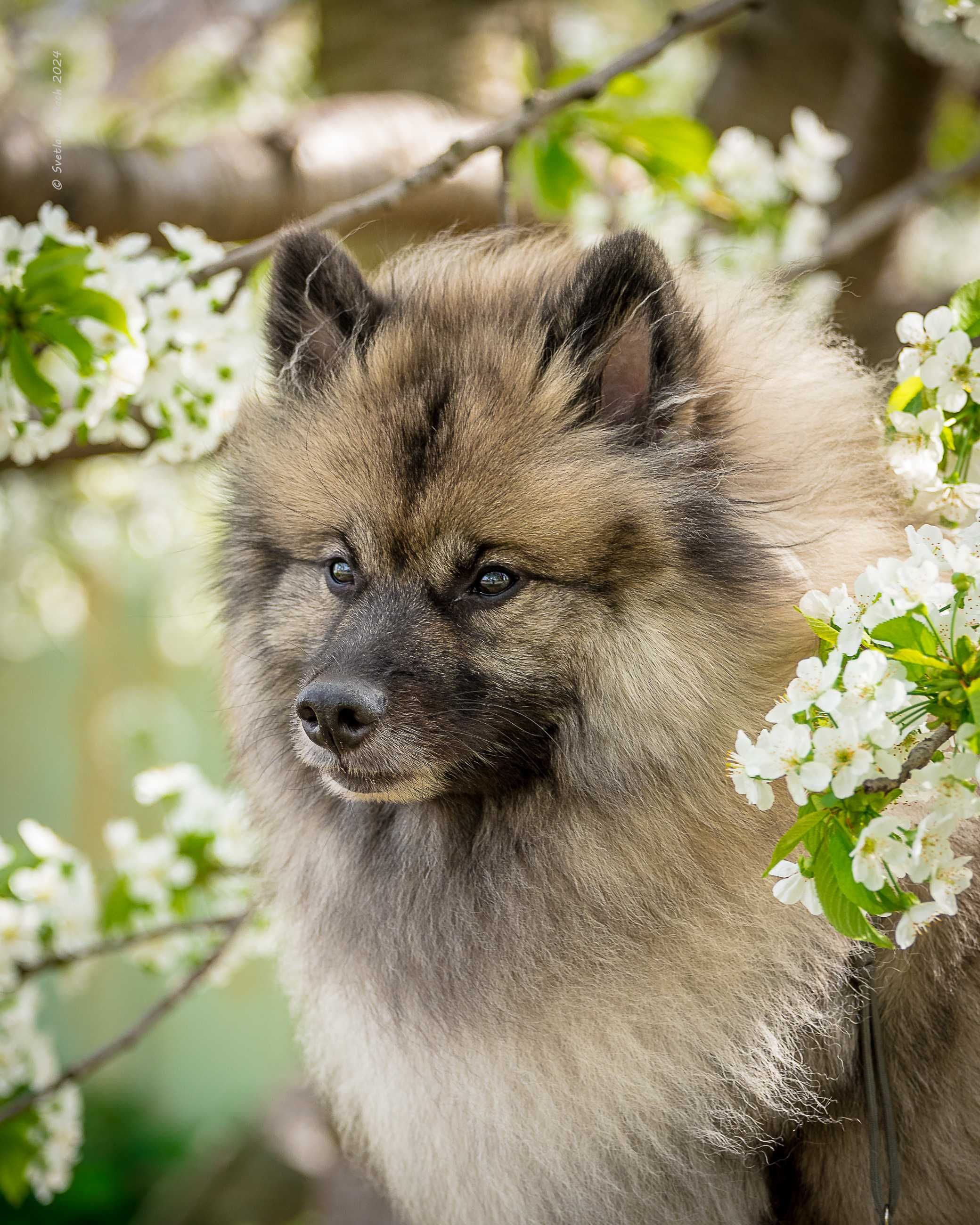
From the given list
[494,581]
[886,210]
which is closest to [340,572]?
[494,581]

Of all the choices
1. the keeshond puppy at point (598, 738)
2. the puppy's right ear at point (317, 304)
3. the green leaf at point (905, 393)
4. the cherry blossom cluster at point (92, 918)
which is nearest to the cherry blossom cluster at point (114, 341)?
the puppy's right ear at point (317, 304)

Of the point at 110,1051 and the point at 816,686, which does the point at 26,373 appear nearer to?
the point at 816,686

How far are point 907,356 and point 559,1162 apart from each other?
1564 mm

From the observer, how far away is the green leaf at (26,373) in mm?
2334

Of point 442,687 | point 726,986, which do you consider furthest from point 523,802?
point 726,986

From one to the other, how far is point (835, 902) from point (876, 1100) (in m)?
0.67

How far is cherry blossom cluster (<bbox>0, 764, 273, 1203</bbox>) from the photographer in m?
3.18

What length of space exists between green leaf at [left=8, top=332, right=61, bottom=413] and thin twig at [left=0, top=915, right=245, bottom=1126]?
1528mm

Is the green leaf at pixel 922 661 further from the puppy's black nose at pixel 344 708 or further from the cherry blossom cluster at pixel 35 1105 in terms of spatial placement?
the cherry blossom cluster at pixel 35 1105

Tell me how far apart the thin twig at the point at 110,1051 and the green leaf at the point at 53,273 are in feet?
5.63

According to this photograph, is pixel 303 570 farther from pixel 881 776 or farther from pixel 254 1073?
pixel 254 1073

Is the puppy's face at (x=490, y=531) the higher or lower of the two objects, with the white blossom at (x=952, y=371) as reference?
lower

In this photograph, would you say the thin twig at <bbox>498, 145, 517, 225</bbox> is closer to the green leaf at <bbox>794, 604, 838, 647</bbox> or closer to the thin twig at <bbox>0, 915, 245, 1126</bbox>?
the green leaf at <bbox>794, 604, 838, 647</bbox>

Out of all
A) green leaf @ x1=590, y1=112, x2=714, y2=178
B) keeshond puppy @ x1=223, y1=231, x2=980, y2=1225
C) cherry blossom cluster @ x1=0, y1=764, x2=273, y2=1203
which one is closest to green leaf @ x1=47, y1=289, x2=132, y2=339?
keeshond puppy @ x1=223, y1=231, x2=980, y2=1225
